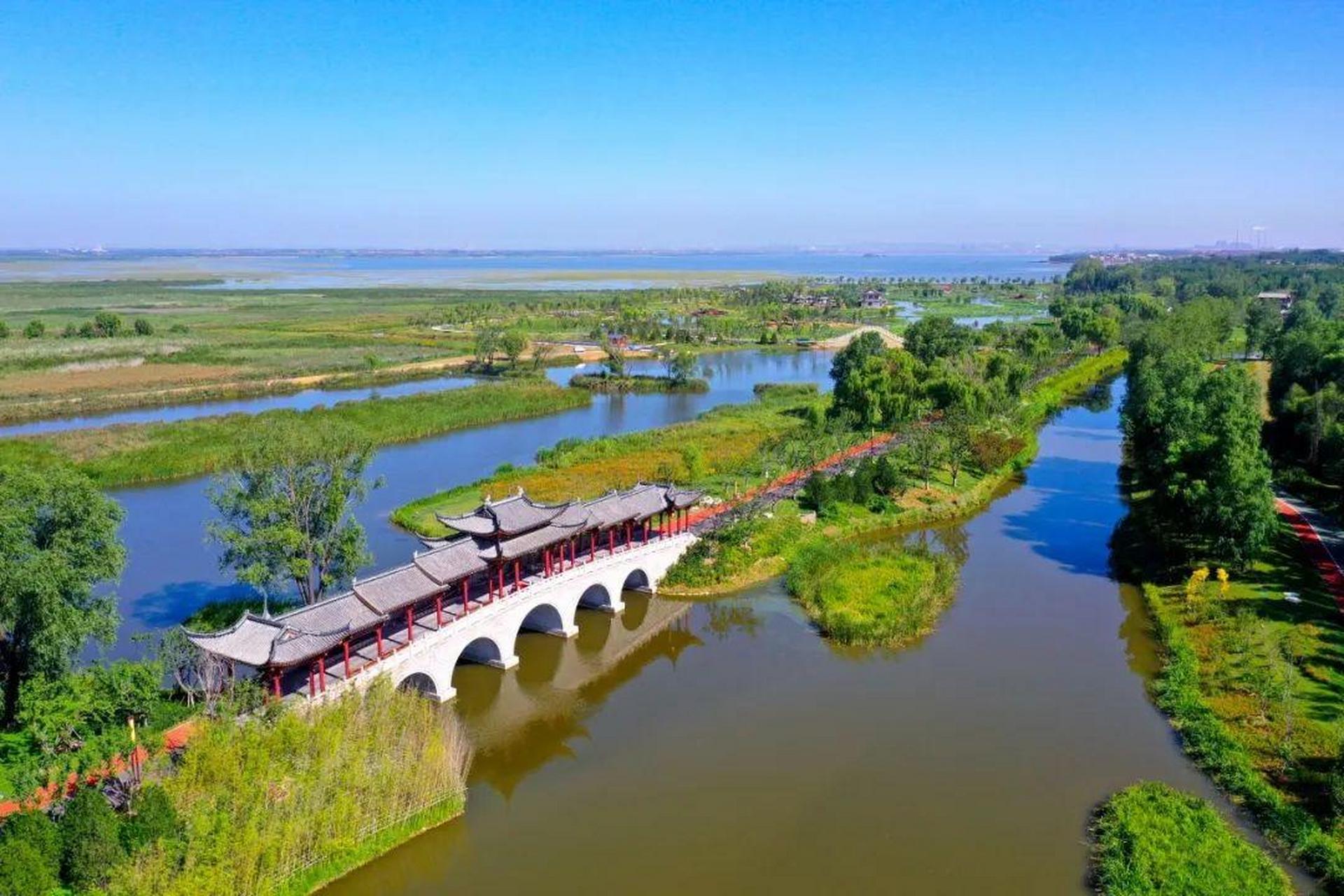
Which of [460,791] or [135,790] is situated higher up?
[135,790]

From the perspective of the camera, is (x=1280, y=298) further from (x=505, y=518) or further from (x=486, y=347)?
(x=505, y=518)

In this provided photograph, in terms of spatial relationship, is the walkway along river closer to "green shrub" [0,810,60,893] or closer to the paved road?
"green shrub" [0,810,60,893]

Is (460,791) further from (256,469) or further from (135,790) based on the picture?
(256,469)

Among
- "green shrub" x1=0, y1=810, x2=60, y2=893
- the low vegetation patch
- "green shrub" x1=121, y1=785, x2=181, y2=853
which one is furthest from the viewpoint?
the low vegetation patch

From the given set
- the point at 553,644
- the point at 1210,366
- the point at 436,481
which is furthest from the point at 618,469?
the point at 1210,366

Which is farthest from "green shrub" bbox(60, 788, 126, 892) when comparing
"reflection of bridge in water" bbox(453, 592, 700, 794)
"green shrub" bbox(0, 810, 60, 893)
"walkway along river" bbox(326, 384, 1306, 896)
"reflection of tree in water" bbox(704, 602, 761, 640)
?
"reflection of tree in water" bbox(704, 602, 761, 640)

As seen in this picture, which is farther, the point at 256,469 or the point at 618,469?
the point at 618,469

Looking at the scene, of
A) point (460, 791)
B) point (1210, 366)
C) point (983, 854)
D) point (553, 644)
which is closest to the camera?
point (983, 854)
